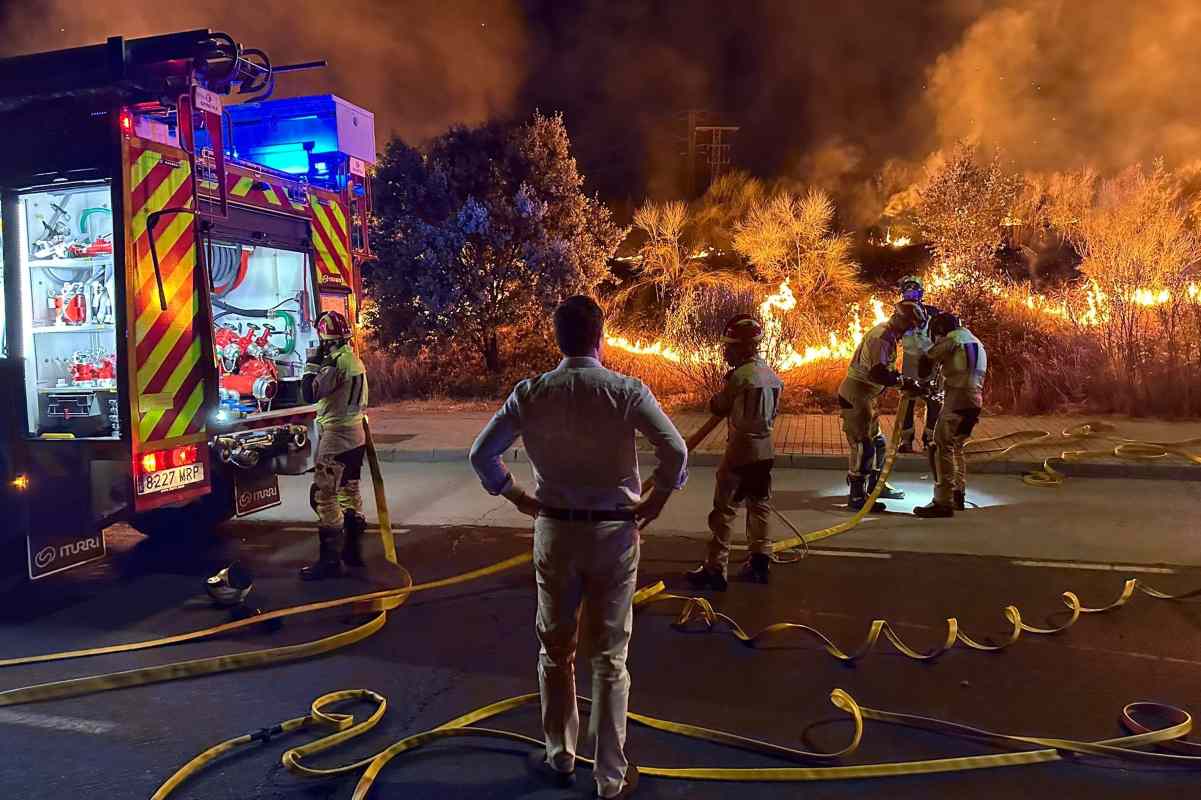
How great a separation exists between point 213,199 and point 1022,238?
2624 cm

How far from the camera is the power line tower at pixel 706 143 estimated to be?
133 feet

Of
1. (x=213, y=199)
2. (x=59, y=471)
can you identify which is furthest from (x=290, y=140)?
(x=59, y=471)

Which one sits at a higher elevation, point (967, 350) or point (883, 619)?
point (967, 350)

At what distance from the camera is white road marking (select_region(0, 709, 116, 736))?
3711 millimetres

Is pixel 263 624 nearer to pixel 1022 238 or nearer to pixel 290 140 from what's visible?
pixel 290 140

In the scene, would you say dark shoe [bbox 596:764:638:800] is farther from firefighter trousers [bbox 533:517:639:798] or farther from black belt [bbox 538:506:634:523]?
black belt [bbox 538:506:634:523]

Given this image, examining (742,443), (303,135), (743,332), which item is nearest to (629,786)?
(742,443)

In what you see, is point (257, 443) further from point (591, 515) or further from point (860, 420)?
point (860, 420)

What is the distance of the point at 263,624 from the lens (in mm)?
4926

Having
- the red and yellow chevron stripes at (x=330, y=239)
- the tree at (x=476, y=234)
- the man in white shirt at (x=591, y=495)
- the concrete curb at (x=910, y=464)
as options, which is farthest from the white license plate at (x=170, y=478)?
the tree at (x=476, y=234)

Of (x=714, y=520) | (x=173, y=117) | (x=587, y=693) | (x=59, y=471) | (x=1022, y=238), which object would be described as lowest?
(x=587, y=693)

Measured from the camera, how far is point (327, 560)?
19.3ft

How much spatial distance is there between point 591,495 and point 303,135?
17.3 feet

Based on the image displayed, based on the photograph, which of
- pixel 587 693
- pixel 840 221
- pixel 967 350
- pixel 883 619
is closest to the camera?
pixel 587 693
